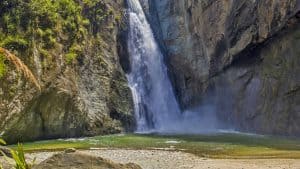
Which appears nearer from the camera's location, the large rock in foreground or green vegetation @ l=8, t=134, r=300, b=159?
the large rock in foreground

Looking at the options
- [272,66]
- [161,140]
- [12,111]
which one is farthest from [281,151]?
[12,111]

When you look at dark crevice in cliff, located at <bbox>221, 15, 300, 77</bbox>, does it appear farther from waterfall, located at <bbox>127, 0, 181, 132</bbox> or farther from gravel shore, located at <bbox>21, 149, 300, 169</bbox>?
gravel shore, located at <bbox>21, 149, 300, 169</bbox>

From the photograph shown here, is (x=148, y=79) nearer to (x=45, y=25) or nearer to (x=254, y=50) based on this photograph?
(x=254, y=50)

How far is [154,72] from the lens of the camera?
127 ft

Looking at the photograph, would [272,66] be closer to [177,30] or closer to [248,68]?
[248,68]

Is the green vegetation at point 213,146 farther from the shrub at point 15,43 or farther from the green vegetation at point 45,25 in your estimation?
the green vegetation at point 45,25

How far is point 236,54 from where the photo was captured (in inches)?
1371

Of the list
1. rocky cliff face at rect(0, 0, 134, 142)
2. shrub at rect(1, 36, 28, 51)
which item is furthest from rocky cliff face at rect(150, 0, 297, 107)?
shrub at rect(1, 36, 28, 51)

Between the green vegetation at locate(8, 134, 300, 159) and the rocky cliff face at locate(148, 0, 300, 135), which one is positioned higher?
the rocky cliff face at locate(148, 0, 300, 135)

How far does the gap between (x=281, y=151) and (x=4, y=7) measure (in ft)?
62.5

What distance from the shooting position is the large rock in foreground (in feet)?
27.8

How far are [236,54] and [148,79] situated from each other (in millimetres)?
7558

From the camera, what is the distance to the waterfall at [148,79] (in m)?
36.6

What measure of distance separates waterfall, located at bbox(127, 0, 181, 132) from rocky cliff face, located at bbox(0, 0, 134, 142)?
1689 millimetres
